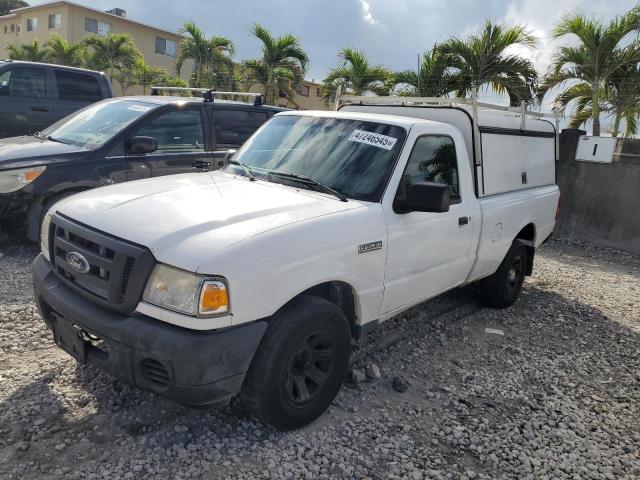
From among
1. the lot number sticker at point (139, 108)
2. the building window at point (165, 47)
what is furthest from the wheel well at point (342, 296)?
the building window at point (165, 47)

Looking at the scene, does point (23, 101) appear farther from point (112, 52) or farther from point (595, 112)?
point (112, 52)

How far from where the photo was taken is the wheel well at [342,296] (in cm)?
322

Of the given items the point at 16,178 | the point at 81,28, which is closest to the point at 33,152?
the point at 16,178

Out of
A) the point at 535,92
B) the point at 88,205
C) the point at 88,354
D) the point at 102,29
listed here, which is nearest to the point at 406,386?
the point at 88,354

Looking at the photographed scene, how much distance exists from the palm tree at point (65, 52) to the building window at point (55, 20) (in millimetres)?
9858

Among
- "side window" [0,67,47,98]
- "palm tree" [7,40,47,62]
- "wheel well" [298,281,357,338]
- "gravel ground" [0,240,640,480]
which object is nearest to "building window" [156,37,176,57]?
"palm tree" [7,40,47,62]

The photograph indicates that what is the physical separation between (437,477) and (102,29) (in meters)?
41.4

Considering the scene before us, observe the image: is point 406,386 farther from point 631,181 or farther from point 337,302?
point 631,181

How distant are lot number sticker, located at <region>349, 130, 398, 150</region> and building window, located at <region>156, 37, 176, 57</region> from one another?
41.1 m

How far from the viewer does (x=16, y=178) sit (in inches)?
207

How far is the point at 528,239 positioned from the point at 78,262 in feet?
14.7

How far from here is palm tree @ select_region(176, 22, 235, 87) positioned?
2255 cm

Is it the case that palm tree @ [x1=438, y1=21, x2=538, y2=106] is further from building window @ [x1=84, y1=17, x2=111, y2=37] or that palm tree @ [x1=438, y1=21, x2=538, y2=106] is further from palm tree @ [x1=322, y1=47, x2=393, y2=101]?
building window @ [x1=84, y1=17, x2=111, y2=37]

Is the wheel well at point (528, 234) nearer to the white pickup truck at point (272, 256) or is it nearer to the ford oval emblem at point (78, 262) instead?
the white pickup truck at point (272, 256)
